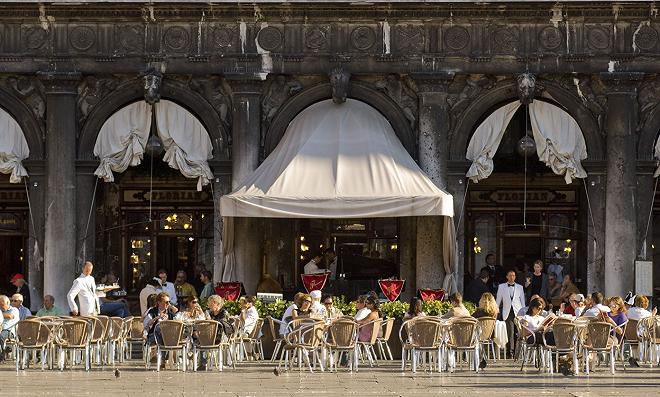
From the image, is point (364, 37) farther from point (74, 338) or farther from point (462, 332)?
point (74, 338)

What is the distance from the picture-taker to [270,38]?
32.7 meters

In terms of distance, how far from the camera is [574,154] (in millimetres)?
32531

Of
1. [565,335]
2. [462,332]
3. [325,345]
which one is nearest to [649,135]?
[565,335]

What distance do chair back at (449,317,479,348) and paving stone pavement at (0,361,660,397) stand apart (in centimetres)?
45

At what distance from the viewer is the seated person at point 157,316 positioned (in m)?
25.7

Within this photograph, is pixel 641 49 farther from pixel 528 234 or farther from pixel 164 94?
→ pixel 164 94

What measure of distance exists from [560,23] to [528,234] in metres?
5.43

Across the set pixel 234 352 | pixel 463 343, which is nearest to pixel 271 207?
pixel 234 352

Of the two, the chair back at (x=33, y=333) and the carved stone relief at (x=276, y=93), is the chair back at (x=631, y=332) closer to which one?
the carved stone relief at (x=276, y=93)

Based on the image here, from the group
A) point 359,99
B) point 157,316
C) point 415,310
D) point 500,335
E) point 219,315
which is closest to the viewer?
point 157,316

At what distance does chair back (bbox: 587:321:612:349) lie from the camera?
82.4 feet

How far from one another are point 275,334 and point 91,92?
7449mm

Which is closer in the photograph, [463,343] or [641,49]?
[463,343]

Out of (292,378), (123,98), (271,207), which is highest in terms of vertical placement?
(123,98)
